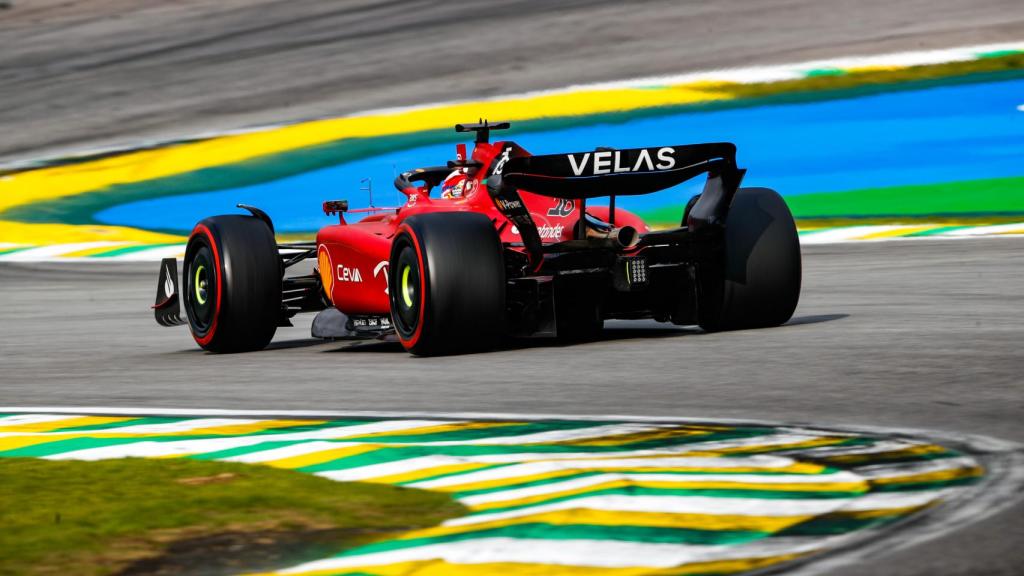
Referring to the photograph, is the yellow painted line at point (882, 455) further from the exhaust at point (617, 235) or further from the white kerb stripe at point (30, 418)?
the exhaust at point (617, 235)

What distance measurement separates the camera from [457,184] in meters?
12.5

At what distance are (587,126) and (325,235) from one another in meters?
12.9

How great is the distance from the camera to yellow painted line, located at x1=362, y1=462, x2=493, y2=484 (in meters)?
6.41

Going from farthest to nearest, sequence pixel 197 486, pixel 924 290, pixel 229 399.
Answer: pixel 924 290 → pixel 229 399 → pixel 197 486

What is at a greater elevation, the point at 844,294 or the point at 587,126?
the point at 587,126

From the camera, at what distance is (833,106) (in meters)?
25.5

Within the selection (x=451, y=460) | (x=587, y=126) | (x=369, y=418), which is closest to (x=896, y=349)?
(x=369, y=418)

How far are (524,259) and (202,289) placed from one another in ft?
9.22

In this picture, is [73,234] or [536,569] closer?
[536,569]

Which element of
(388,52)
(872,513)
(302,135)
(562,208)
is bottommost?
(872,513)

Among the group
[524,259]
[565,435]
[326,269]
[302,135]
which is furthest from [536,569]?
[302,135]

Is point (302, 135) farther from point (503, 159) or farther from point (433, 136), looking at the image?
point (503, 159)

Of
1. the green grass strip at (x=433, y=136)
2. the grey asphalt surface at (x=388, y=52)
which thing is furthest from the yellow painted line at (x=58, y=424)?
the grey asphalt surface at (x=388, y=52)

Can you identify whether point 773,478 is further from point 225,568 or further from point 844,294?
point 844,294
